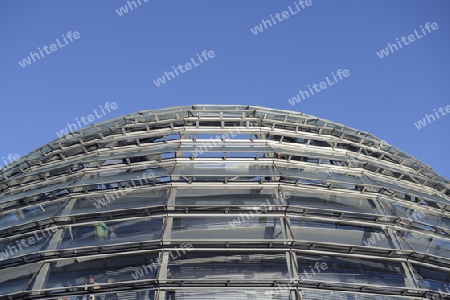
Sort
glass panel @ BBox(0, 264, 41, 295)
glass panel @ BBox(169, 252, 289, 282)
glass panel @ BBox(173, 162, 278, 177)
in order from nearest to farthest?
glass panel @ BBox(169, 252, 289, 282) → glass panel @ BBox(0, 264, 41, 295) → glass panel @ BBox(173, 162, 278, 177)

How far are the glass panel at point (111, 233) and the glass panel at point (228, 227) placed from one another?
2.09 feet

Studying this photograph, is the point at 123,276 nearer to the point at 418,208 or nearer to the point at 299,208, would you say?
the point at 299,208

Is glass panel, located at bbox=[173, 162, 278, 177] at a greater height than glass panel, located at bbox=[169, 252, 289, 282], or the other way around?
glass panel, located at bbox=[173, 162, 278, 177]

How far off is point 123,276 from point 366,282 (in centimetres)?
614

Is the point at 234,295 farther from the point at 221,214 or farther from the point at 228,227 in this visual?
the point at 221,214

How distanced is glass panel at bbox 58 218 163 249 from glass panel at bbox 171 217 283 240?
2.09ft

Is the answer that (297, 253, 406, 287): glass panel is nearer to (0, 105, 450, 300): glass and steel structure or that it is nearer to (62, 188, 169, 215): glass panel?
(0, 105, 450, 300): glass and steel structure

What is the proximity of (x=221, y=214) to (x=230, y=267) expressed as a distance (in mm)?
1795

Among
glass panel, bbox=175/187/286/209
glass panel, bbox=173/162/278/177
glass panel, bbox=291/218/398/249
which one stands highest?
glass panel, bbox=173/162/278/177

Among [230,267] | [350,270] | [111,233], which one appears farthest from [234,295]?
[111,233]

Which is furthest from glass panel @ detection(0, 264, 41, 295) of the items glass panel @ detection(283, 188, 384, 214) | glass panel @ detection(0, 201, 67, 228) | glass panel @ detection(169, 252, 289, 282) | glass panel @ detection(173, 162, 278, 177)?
glass panel @ detection(283, 188, 384, 214)

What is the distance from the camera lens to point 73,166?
757 inches

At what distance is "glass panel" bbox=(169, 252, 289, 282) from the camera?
13.8m

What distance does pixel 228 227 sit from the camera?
49.9 ft
